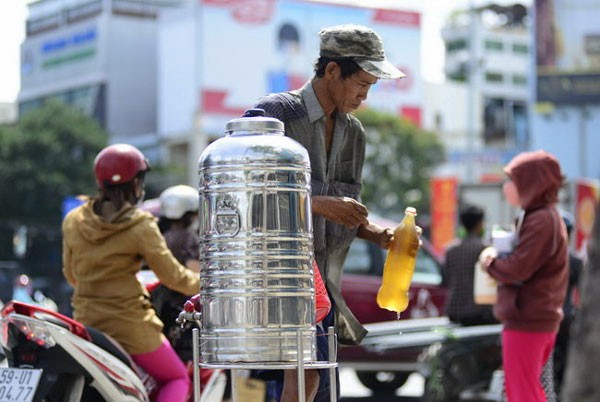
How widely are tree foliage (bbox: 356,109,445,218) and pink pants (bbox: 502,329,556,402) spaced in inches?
2617

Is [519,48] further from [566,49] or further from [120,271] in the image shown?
[120,271]

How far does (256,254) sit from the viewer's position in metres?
4.19

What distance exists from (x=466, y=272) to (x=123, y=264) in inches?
222

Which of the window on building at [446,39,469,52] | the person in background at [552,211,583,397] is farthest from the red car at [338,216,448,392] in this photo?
the window on building at [446,39,469,52]

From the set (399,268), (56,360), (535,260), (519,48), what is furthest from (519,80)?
(399,268)

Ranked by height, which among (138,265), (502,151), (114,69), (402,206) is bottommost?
(138,265)

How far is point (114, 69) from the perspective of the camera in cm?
10431

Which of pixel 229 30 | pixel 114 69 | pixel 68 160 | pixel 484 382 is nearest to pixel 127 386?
pixel 484 382

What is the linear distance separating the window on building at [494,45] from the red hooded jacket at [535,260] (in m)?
114

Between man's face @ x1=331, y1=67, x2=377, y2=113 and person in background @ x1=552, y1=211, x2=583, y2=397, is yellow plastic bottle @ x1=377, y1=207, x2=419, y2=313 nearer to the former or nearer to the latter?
man's face @ x1=331, y1=67, x2=377, y2=113

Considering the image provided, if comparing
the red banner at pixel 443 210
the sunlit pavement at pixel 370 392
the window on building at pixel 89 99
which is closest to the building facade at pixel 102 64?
the window on building at pixel 89 99

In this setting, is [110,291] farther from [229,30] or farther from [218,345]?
[229,30]

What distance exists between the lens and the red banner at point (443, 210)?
33062 mm

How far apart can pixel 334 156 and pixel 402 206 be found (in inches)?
2762
